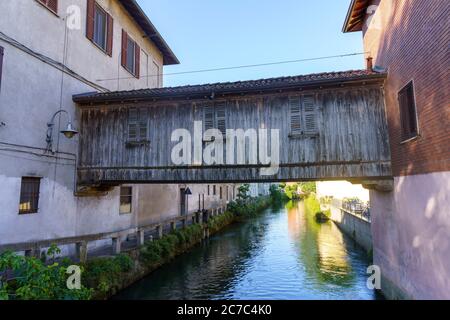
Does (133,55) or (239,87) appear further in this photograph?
(133,55)

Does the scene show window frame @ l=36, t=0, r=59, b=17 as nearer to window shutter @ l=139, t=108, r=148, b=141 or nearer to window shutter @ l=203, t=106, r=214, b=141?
window shutter @ l=139, t=108, r=148, b=141

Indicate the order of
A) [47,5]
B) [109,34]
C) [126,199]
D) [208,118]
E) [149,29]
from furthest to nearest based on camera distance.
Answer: [149,29] → [126,199] → [109,34] → [208,118] → [47,5]

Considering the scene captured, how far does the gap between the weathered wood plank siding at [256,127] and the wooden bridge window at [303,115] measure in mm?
123

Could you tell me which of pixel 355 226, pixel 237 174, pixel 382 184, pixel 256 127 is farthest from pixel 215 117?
pixel 355 226

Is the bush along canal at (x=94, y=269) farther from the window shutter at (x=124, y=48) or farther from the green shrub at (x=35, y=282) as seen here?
the window shutter at (x=124, y=48)

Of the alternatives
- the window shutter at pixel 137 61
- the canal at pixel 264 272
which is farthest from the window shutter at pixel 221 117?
the window shutter at pixel 137 61

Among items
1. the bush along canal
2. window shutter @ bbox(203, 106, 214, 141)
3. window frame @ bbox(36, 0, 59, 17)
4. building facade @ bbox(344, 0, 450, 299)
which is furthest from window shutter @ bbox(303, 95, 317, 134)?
window frame @ bbox(36, 0, 59, 17)

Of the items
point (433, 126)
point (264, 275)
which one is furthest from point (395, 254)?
point (264, 275)

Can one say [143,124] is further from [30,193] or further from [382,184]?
[382,184]

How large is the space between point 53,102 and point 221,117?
17.9 feet

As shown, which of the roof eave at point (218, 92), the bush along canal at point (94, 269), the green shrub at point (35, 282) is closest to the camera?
the green shrub at point (35, 282)

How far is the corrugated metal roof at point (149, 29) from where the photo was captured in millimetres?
13880

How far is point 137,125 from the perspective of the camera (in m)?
10.3

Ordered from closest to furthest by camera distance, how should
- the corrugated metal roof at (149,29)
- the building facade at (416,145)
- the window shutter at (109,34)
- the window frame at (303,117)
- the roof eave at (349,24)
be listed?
the building facade at (416,145) < the window frame at (303,117) < the roof eave at (349,24) < the window shutter at (109,34) < the corrugated metal roof at (149,29)
